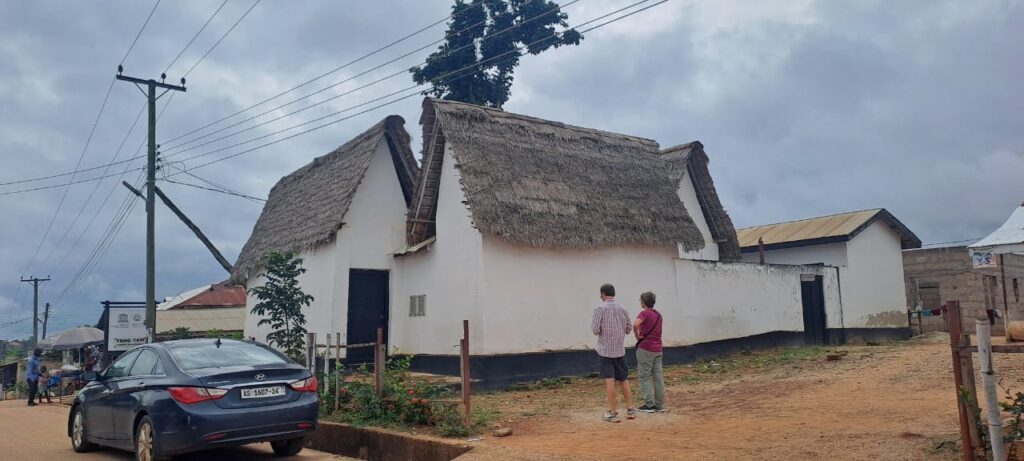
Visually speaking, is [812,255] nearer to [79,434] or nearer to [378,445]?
[378,445]

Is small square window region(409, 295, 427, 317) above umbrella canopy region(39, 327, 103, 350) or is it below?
above

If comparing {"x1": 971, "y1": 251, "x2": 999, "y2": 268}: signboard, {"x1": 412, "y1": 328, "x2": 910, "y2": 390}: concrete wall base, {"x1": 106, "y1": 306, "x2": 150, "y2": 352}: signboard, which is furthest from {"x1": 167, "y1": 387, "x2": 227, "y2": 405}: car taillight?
{"x1": 106, "y1": 306, "x2": 150, "y2": 352}: signboard

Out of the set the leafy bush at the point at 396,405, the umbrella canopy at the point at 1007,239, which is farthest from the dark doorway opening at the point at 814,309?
the leafy bush at the point at 396,405

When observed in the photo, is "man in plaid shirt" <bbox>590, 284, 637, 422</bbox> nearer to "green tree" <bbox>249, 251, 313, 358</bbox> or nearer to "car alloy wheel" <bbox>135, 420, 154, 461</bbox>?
"car alloy wheel" <bbox>135, 420, 154, 461</bbox>

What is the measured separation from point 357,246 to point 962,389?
12029 millimetres

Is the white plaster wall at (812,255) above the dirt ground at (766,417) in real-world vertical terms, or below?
above

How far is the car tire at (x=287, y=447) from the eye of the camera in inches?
317

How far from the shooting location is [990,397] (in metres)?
4.86

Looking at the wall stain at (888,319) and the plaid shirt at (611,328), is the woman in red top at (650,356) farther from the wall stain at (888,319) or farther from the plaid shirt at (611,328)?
the wall stain at (888,319)

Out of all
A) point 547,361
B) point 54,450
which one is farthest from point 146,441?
point 547,361

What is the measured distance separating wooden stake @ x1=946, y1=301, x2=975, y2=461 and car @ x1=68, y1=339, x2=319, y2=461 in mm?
5751

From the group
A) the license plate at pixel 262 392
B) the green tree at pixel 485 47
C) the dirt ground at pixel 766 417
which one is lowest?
the dirt ground at pixel 766 417

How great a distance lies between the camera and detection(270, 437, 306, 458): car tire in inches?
317

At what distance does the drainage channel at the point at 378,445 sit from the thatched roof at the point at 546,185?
15.1 feet
